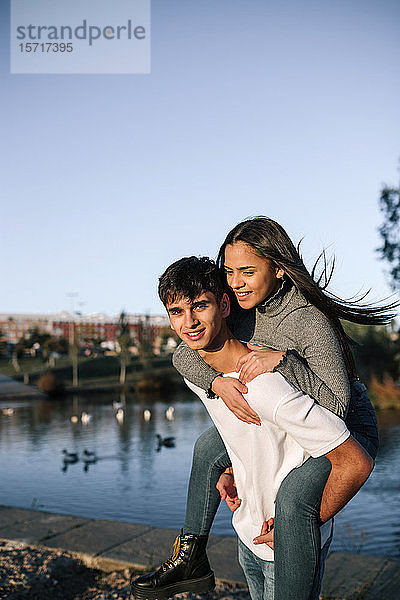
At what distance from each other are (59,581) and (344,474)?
334 centimetres

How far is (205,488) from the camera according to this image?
250cm

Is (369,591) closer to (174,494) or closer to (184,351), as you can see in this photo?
(184,351)

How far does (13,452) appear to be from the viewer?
591 inches

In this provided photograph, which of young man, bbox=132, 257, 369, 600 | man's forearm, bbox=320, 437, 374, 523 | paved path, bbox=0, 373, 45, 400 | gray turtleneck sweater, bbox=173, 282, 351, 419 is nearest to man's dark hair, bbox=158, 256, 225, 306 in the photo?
young man, bbox=132, 257, 369, 600

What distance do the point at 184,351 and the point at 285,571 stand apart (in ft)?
2.87

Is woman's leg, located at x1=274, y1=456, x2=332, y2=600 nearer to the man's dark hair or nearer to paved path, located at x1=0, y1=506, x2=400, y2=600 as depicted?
the man's dark hair

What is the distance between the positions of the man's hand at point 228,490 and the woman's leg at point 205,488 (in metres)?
0.04

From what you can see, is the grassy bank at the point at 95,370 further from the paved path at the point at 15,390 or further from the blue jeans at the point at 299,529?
the blue jeans at the point at 299,529

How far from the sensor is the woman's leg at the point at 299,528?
6.60 ft

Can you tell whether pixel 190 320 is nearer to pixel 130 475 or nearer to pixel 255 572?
pixel 255 572

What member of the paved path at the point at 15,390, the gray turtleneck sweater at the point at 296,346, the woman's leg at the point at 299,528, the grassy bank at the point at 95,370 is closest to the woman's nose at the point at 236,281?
the gray turtleneck sweater at the point at 296,346

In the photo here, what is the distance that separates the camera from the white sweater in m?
1.92

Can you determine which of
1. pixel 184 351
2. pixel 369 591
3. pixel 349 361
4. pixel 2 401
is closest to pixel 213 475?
pixel 184 351

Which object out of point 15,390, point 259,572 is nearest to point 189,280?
point 259,572
